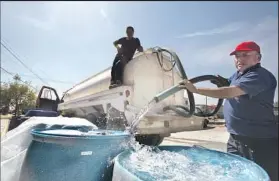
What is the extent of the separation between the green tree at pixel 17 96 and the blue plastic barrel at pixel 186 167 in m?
4.13

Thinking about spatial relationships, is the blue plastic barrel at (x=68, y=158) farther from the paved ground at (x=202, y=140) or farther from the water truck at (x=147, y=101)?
the paved ground at (x=202, y=140)

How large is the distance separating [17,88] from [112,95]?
274 cm

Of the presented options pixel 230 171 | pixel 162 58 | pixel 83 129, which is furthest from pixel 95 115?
pixel 230 171

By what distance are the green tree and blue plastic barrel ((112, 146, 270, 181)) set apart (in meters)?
4.13

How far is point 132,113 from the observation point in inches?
167

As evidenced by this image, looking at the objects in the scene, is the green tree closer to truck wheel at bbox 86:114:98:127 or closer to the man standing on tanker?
truck wheel at bbox 86:114:98:127

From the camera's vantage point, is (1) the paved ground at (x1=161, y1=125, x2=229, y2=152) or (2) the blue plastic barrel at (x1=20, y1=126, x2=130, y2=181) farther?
(1) the paved ground at (x1=161, y1=125, x2=229, y2=152)

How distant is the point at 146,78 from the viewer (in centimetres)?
464

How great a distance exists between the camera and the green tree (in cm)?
542

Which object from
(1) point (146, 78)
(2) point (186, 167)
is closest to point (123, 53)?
(1) point (146, 78)

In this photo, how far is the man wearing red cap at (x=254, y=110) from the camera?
1971 millimetres

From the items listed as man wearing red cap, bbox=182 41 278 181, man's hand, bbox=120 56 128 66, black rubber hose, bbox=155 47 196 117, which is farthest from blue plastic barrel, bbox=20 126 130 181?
man's hand, bbox=120 56 128 66

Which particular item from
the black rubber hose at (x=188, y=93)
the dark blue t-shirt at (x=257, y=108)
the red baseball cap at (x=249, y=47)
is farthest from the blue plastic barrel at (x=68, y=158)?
the black rubber hose at (x=188, y=93)

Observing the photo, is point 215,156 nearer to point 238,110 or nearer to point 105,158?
point 238,110
